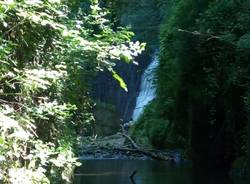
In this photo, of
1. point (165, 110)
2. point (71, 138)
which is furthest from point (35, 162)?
point (165, 110)

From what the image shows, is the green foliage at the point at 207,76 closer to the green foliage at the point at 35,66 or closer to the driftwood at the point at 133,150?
the driftwood at the point at 133,150

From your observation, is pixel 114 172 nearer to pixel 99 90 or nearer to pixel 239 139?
pixel 239 139

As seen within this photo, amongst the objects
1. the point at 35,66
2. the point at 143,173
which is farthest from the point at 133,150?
the point at 35,66

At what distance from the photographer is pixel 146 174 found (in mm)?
16312

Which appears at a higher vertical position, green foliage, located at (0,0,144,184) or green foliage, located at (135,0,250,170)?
green foliage, located at (135,0,250,170)

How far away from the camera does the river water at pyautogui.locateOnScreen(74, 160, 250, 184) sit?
1477 cm

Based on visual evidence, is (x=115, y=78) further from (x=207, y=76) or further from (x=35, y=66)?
(x=207, y=76)

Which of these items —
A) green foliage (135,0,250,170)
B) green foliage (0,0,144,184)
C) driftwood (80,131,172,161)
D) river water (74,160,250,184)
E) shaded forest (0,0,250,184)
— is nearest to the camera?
green foliage (0,0,144,184)

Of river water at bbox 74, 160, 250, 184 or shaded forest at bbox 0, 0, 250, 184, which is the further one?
river water at bbox 74, 160, 250, 184

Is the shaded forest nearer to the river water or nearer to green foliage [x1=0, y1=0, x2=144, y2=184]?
green foliage [x1=0, y1=0, x2=144, y2=184]

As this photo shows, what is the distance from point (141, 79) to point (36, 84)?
2879cm

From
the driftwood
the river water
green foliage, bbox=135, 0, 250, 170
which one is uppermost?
green foliage, bbox=135, 0, 250, 170

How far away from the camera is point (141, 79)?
3244cm

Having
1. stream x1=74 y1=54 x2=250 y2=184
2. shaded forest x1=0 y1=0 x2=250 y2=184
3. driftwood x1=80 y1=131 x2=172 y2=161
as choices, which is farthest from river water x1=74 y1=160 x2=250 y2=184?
shaded forest x1=0 y1=0 x2=250 y2=184
